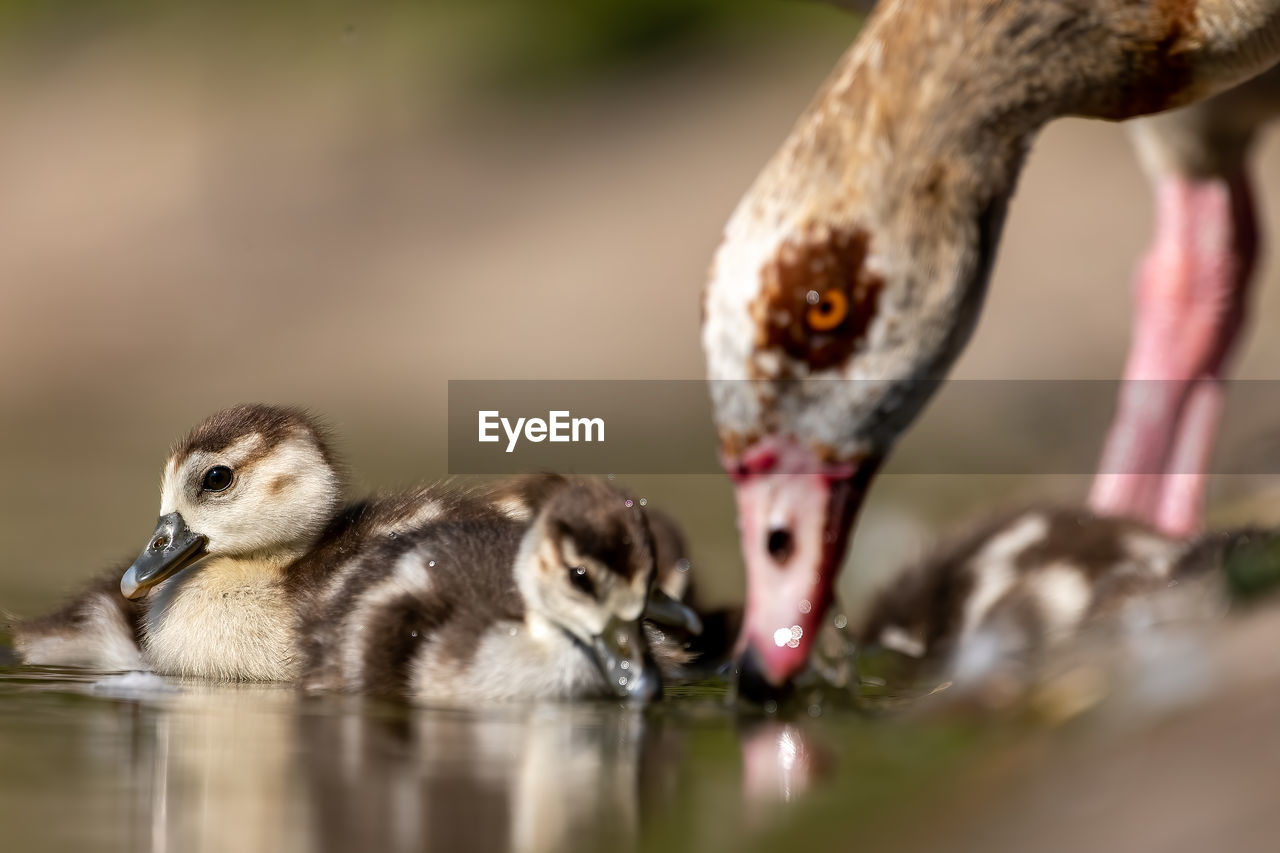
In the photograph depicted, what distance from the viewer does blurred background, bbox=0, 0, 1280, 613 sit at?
7594mm

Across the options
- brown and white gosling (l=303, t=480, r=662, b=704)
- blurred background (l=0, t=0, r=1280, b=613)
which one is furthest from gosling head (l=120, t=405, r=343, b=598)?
blurred background (l=0, t=0, r=1280, b=613)

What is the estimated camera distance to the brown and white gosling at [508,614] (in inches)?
115

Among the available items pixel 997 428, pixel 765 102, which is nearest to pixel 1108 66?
pixel 997 428

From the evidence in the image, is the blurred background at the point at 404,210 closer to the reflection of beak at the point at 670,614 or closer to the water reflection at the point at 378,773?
the reflection of beak at the point at 670,614

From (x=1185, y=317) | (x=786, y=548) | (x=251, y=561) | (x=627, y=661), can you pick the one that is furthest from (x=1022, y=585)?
(x=251, y=561)

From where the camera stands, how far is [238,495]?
332 cm

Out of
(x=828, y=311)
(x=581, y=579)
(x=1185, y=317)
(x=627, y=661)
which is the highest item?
(x=828, y=311)

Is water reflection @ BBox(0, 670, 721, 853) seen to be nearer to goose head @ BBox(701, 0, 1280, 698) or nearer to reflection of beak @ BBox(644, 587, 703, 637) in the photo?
reflection of beak @ BBox(644, 587, 703, 637)

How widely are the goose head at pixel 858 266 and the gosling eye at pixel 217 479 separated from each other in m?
0.89

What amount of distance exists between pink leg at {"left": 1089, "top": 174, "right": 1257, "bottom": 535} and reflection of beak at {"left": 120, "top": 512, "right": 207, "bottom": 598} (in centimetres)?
217

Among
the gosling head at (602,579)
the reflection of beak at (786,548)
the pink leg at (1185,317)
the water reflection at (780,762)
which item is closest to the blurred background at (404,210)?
the pink leg at (1185,317)

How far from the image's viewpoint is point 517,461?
15.4 feet

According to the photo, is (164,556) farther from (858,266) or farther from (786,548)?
(858,266)

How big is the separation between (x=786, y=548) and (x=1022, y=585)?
0.92 metres
